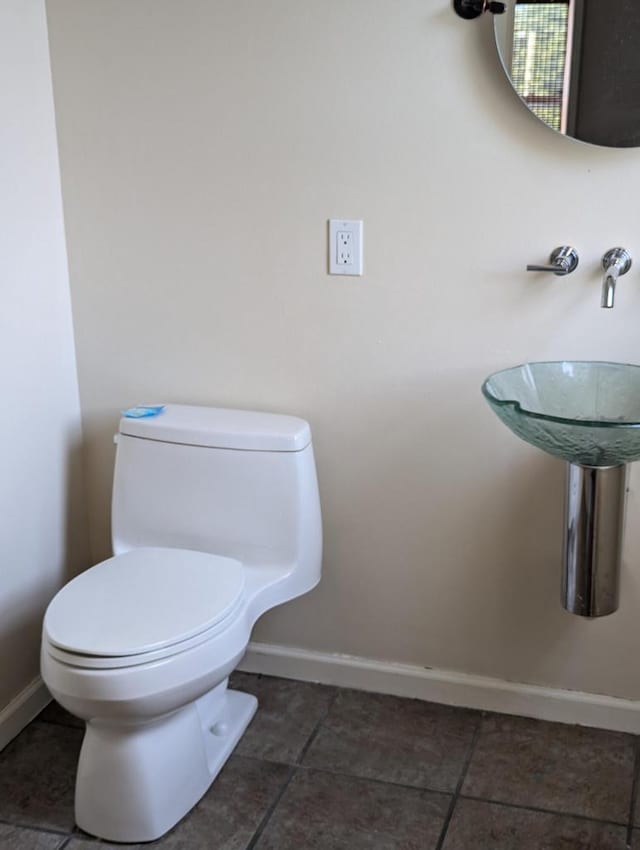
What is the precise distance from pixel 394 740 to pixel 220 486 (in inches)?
26.9

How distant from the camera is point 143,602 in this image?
5.85ft

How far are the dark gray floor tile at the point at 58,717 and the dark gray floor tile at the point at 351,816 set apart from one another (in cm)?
54

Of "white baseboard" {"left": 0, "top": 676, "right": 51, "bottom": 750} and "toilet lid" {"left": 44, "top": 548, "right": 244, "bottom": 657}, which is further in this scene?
"white baseboard" {"left": 0, "top": 676, "right": 51, "bottom": 750}

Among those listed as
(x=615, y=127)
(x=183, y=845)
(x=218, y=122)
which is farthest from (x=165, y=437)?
(x=615, y=127)

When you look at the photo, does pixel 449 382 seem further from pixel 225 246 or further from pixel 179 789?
pixel 179 789

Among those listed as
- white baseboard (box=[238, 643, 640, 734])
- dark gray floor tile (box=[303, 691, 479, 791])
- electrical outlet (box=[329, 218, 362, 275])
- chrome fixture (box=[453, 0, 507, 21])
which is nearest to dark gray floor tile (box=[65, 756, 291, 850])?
dark gray floor tile (box=[303, 691, 479, 791])

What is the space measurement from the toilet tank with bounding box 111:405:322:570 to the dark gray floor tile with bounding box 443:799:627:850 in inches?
23.9

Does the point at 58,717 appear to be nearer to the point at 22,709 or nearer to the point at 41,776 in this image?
the point at 22,709

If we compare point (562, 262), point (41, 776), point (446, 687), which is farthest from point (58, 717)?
point (562, 262)

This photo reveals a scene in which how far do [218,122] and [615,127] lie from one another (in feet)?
2.67

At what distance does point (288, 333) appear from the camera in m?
2.10

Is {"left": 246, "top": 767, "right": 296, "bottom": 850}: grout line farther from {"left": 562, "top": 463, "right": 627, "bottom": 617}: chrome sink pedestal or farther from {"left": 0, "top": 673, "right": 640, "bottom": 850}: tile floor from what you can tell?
{"left": 562, "top": 463, "right": 627, "bottom": 617}: chrome sink pedestal

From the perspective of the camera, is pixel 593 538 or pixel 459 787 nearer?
pixel 593 538

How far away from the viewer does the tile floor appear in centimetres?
181
